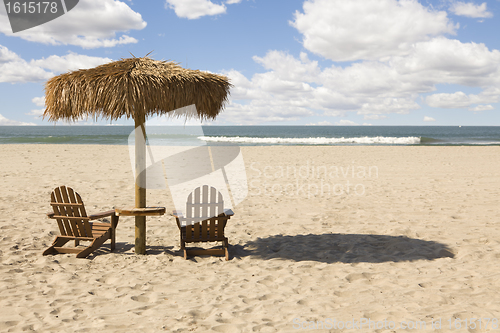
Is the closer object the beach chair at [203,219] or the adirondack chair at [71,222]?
the adirondack chair at [71,222]

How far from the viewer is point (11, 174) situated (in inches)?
418

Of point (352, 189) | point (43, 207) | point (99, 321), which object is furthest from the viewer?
point (352, 189)

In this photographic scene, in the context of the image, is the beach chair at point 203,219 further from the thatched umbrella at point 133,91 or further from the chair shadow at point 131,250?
the thatched umbrella at point 133,91

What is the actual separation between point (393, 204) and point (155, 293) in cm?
581

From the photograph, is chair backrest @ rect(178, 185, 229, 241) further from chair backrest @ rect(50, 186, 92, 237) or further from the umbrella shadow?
chair backrest @ rect(50, 186, 92, 237)

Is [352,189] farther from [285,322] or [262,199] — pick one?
[285,322]

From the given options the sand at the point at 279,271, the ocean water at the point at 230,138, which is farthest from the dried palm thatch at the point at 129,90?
the sand at the point at 279,271

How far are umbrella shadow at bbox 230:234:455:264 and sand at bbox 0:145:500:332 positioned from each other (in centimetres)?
2

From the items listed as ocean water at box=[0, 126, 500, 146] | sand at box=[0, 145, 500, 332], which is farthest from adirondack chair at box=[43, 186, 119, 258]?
ocean water at box=[0, 126, 500, 146]

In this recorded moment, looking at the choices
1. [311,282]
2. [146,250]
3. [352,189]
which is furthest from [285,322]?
[352,189]

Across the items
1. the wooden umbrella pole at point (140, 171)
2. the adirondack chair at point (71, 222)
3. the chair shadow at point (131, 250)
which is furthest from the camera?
the chair shadow at point (131, 250)

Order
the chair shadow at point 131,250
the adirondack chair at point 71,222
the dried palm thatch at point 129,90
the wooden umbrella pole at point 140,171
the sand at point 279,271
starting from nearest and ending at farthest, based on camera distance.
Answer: the sand at point 279,271 < the dried palm thatch at point 129,90 < the wooden umbrella pole at point 140,171 < the adirondack chair at point 71,222 < the chair shadow at point 131,250

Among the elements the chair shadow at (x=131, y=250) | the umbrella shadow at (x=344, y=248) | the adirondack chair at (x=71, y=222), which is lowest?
the chair shadow at (x=131, y=250)

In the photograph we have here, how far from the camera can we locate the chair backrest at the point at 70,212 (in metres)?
4.51
